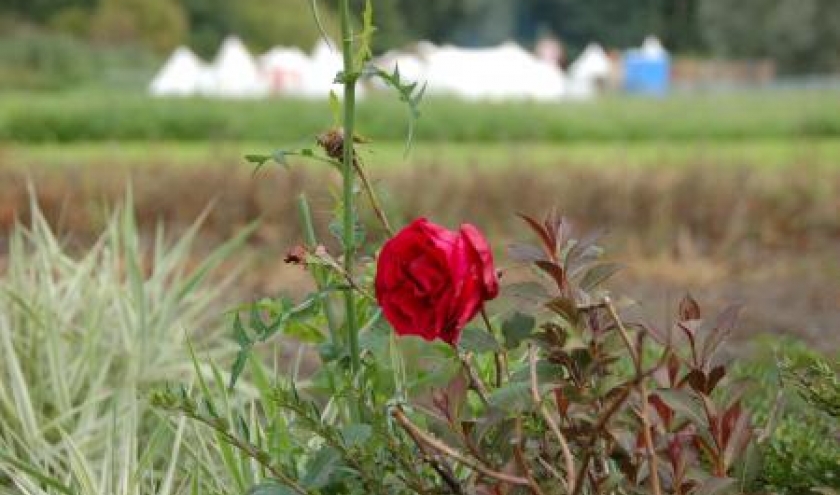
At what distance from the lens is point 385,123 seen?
16.1m

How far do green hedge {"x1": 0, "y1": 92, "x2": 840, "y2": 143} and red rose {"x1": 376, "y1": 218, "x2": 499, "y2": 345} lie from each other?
513 inches

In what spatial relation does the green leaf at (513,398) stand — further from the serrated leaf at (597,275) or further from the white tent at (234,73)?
the white tent at (234,73)

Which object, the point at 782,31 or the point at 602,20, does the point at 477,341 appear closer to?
the point at 782,31

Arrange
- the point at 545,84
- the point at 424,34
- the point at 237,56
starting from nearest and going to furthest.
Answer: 1. the point at 237,56
2. the point at 545,84
3. the point at 424,34

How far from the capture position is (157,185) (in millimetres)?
7445

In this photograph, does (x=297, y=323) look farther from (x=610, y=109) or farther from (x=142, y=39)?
(x=142, y=39)

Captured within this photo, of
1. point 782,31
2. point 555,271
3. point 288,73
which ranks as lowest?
point 288,73

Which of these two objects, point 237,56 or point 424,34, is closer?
point 237,56

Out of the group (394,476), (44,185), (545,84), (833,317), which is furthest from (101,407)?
(545,84)

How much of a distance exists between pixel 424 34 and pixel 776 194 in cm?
4525

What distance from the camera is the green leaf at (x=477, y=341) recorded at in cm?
144

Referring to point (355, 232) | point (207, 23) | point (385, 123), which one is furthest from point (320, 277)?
point (207, 23)

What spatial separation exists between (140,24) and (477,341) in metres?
39.5

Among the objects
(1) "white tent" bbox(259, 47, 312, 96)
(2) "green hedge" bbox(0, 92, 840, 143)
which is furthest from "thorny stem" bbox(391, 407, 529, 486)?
(1) "white tent" bbox(259, 47, 312, 96)
